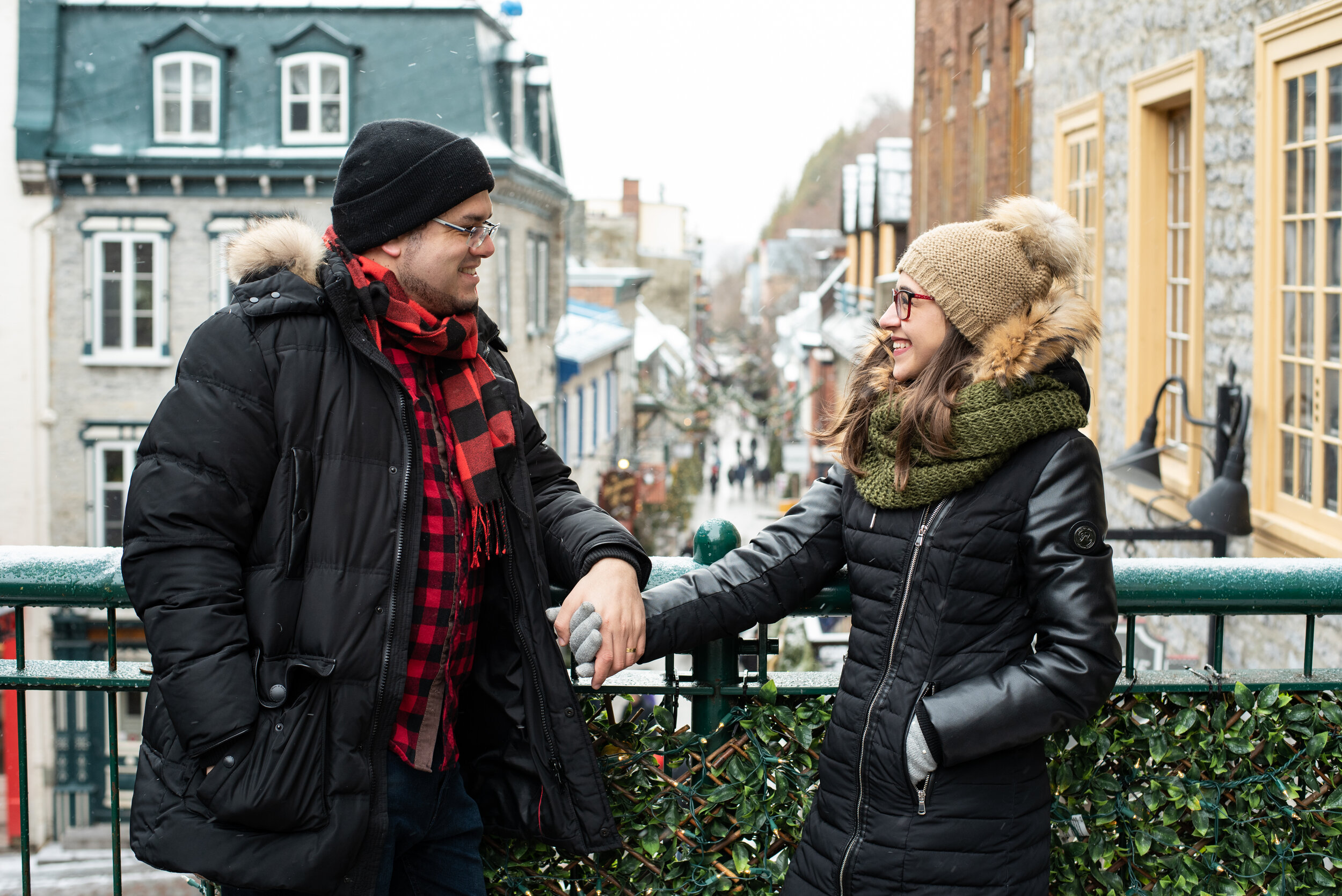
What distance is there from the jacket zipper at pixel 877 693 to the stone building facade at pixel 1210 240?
12.4ft

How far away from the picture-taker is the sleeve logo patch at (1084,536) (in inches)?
83.5

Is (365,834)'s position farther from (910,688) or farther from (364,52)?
(364,52)

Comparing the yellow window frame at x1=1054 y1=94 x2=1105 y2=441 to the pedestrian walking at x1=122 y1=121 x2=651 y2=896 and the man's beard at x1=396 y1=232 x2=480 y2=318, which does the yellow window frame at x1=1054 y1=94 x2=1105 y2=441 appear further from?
the man's beard at x1=396 y1=232 x2=480 y2=318

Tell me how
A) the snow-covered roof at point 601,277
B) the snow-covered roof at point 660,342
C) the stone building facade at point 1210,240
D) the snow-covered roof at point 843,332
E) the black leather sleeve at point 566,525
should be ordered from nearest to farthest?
the black leather sleeve at point 566,525 → the stone building facade at point 1210,240 → the snow-covered roof at point 843,332 → the snow-covered roof at point 601,277 → the snow-covered roof at point 660,342

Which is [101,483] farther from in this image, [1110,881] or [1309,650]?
[1309,650]

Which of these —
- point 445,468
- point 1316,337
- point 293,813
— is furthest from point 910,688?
point 1316,337

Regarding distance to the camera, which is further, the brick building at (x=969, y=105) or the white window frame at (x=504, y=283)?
the white window frame at (x=504, y=283)

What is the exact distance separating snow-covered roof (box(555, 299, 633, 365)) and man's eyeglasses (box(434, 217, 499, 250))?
20.9m

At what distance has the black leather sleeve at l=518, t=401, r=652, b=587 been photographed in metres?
2.37

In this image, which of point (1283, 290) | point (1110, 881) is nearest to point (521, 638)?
point (1110, 881)

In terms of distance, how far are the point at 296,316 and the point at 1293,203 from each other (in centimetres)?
542

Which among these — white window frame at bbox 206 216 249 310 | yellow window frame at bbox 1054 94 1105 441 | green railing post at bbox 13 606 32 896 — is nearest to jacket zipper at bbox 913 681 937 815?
green railing post at bbox 13 606 32 896

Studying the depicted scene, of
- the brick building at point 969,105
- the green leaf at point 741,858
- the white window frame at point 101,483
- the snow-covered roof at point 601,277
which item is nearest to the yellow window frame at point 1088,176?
the brick building at point 969,105

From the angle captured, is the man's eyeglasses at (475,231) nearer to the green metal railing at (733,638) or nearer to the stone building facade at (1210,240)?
the green metal railing at (733,638)
